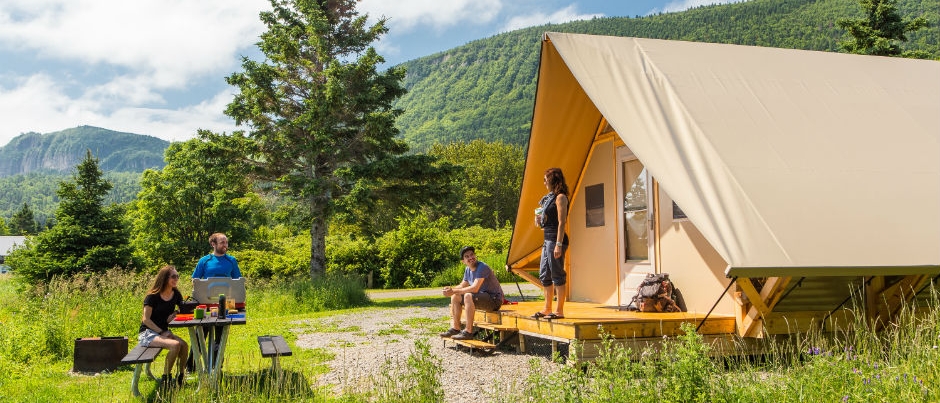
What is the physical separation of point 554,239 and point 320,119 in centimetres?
1163

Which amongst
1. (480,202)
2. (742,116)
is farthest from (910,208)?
(480,202)

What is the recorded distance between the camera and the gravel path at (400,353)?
18.8 ft

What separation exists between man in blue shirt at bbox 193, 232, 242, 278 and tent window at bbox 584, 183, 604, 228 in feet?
15.5

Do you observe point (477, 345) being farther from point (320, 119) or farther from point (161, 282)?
point (320, 119)

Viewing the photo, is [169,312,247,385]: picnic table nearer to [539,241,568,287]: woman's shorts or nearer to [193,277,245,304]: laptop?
[193,277,245,304]: laptop

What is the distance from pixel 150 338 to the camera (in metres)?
6.34

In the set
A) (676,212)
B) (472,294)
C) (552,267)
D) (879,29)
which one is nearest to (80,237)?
(472,294)

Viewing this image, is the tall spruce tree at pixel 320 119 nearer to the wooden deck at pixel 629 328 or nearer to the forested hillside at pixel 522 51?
the wooden deck at pixel 629 328

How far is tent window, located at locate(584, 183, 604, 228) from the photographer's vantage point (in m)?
9.15

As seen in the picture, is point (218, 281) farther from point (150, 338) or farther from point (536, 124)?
point (536, 124)

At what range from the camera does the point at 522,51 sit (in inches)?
6314

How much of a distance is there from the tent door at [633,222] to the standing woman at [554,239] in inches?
66.4

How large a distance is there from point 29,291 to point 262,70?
7398 millimetres

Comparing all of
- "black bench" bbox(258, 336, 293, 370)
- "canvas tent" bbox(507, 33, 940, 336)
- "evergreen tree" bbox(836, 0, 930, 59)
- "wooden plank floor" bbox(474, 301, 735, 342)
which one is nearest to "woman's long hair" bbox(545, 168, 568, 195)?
"canvas tent" bbox(507, 33, 940, 336)
